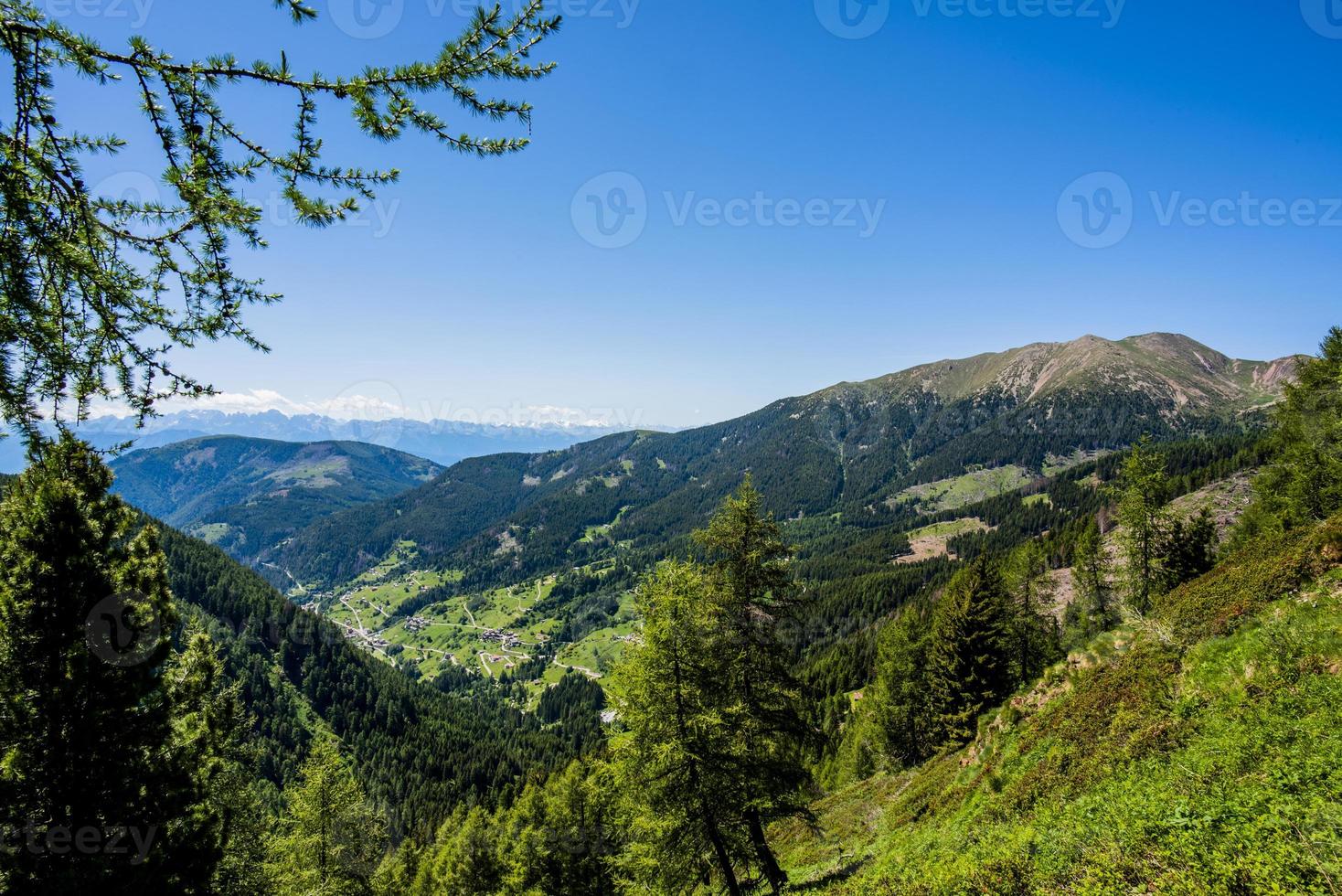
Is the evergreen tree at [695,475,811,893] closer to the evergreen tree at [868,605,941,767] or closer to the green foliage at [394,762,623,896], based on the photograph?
the green foliage at [394,762,623,896]

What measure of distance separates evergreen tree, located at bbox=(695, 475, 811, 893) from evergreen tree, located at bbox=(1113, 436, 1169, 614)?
29.1 m

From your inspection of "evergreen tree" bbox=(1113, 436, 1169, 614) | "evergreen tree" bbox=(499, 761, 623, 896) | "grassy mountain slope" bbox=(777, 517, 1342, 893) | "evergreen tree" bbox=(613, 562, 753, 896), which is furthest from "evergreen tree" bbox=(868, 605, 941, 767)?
"evergreen tree" bbox=(613, 562, 753, 896)

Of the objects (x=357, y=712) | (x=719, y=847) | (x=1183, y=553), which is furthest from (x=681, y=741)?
(x=357, y=712)

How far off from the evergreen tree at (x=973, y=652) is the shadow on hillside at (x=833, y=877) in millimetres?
19225

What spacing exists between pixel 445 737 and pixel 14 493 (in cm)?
14556

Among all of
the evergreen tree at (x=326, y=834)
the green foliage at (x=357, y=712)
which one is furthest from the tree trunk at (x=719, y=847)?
the green foliage at (x=357, y=712)

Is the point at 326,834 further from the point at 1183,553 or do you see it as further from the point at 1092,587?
the point at 1092,587

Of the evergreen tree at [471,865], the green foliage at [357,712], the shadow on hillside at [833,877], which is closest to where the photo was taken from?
the shadow on hillside at [833,877]

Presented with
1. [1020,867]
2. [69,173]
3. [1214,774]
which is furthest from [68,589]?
[1214,774]

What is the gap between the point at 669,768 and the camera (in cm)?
1656

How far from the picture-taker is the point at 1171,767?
9836 millimetres

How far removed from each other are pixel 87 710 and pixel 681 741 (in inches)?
532

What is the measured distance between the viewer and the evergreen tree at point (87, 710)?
8641 mm

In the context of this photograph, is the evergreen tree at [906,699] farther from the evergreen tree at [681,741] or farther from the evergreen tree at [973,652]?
the evergreen tree at [681,741]
